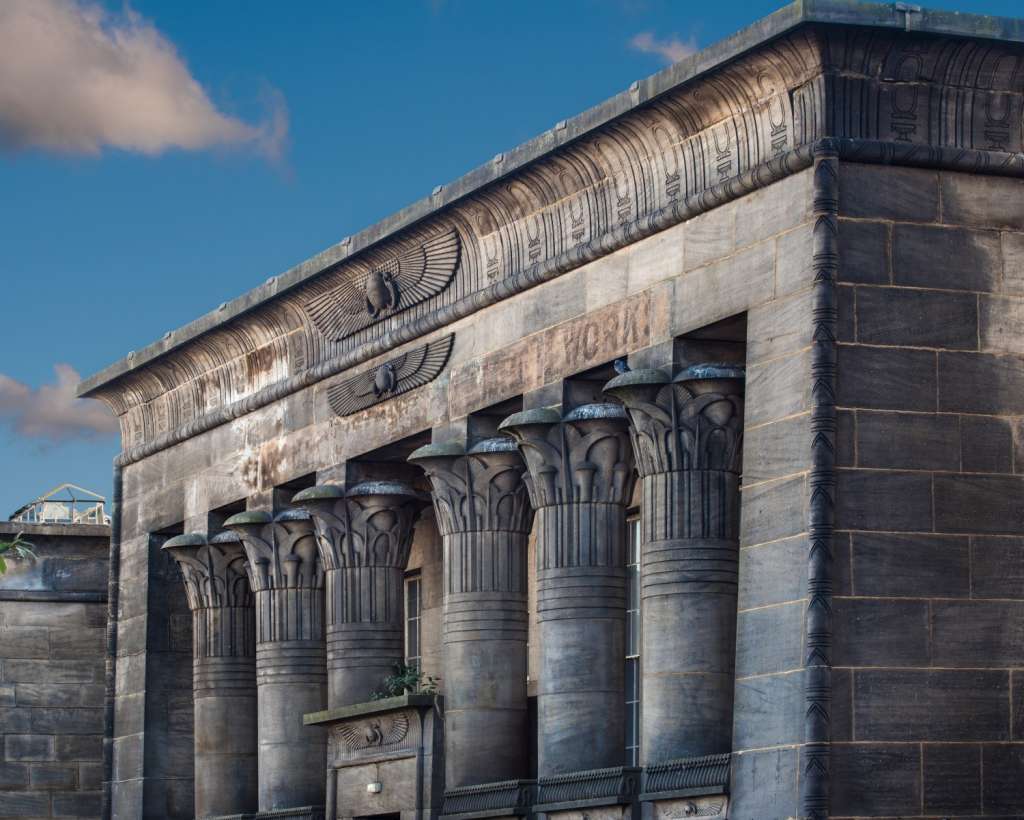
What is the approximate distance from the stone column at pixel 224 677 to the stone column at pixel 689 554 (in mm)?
12351

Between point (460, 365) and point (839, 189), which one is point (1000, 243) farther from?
point (460, 365)

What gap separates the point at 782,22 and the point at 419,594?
14.7 meters

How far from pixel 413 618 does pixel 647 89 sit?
1258 cm

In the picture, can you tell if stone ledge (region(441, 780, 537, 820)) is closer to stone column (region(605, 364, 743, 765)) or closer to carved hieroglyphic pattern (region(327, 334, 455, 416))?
stone column (region(605, 364, 743, 765))

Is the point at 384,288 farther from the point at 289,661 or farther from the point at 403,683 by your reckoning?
the point at 289,661

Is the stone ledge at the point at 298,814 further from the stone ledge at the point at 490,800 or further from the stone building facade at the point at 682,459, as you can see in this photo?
the stone ledge at the point at 490,800

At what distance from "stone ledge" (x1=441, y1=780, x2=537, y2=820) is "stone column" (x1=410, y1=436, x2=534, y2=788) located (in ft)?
0.82

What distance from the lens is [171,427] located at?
42906mm

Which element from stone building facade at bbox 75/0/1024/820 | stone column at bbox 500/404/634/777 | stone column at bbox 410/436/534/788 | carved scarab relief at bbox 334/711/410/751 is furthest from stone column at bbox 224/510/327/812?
stone column at bbox 500/404/634/777

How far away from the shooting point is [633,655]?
3328 cm

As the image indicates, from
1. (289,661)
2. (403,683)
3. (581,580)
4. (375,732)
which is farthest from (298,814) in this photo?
(581,580)

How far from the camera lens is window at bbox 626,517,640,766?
108ft

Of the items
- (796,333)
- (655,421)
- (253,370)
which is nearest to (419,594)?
(253,370)

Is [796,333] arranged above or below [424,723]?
above
